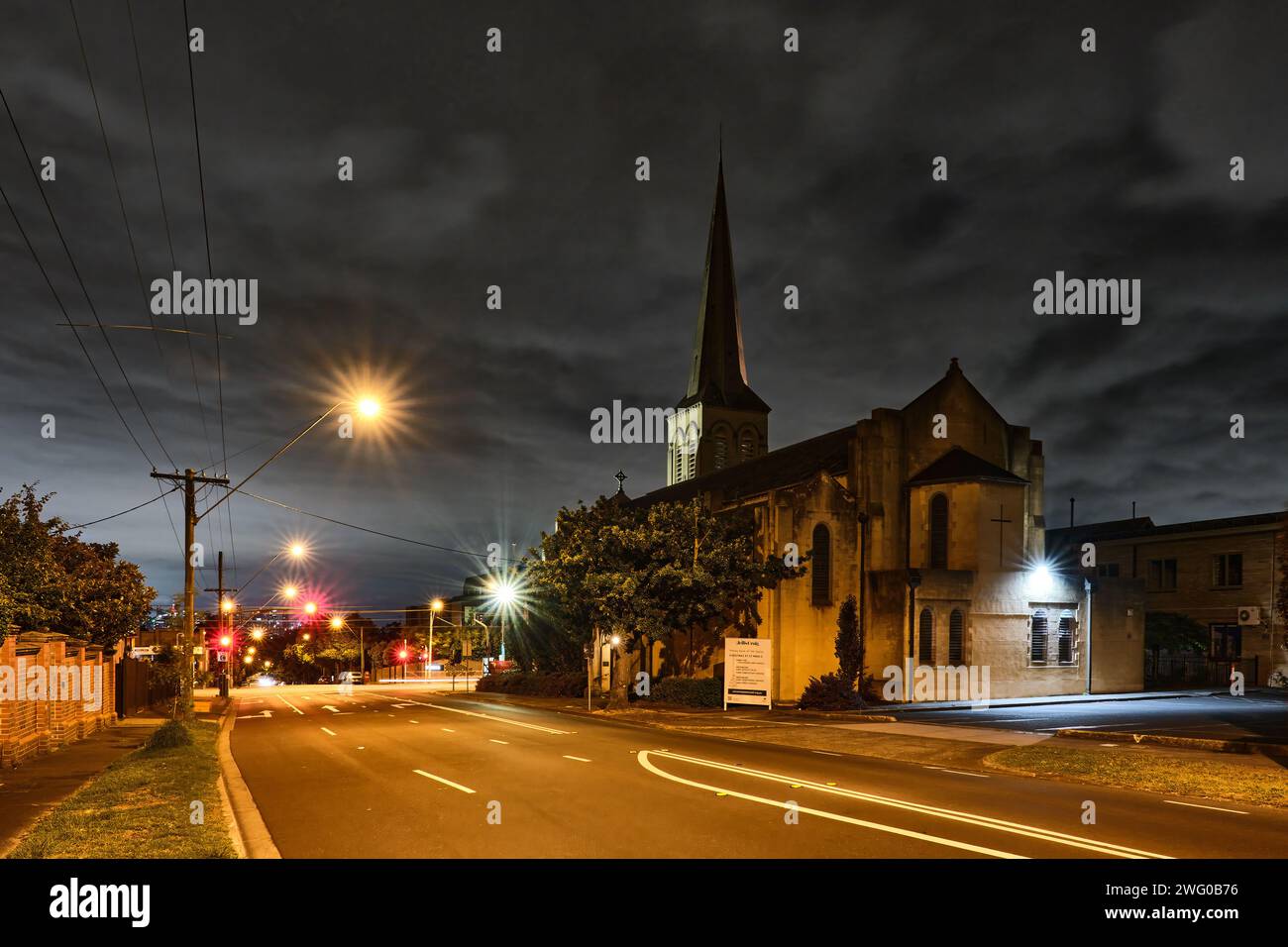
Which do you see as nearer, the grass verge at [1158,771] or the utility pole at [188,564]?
the grass verge at [1158,771]

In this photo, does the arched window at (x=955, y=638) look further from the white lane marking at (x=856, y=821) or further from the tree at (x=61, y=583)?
the tree at (x=61, y=583)

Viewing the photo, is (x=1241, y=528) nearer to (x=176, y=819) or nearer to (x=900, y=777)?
(x=900, y=777)

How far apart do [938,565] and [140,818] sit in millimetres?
37041

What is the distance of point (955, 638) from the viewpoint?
1602 inches

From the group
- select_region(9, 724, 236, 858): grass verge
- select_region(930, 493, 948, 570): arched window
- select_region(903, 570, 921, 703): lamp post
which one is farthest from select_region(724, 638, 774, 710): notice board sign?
select_region(9, 724, 236, 858): grass verge

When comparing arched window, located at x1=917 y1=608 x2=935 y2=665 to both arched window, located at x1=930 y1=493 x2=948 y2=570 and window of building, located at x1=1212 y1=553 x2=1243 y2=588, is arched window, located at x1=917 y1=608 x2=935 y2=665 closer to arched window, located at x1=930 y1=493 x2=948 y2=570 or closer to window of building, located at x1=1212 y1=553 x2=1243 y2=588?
arched window, located at x1=930 y1=493 x2=948 y2=570

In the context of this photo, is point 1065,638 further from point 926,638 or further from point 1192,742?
point 1192,742

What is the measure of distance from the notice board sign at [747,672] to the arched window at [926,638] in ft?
29.8

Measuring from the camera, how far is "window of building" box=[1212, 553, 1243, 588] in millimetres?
51812

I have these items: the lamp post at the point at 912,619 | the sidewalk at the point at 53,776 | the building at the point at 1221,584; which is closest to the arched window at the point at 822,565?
the lamp post at the point at 912,619

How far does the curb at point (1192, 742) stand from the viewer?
67.3 feet

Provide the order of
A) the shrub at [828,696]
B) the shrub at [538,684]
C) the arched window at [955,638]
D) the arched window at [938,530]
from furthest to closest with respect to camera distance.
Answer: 1. the shrub at [538,684]
2. the arched window at [938,530]
3. the arched window at [955,638]
4. the shrub at [828,696]

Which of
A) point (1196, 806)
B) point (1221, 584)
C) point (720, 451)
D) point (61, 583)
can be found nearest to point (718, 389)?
point (720, 451)
